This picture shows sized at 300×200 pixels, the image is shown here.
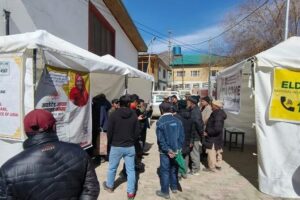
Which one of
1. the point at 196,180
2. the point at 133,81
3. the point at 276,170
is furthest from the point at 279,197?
the point at 133,81

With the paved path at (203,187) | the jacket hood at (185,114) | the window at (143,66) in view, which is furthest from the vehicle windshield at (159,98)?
the jacket hood at (185,114)

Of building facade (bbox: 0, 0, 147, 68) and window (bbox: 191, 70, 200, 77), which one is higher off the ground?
window (bbox: 191, 70, 200, 77)

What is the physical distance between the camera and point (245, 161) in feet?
27.2

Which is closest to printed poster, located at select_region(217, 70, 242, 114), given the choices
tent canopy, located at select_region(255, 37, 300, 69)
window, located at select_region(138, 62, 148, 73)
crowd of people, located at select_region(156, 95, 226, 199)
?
crowd of people, located at select_region(156, 95, 226, 199)

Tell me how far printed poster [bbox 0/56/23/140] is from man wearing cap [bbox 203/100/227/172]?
4237 millimetres

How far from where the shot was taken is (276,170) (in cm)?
545

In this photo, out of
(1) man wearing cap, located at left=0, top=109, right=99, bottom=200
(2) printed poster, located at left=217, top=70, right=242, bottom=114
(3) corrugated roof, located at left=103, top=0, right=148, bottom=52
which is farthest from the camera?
(3) corrugated roof, located at left=103, top=0, right=148, bottom=52

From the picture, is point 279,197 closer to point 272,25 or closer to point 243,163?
point 243,163

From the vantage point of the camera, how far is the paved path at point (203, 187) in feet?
17.5

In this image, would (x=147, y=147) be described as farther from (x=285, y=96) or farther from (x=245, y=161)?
(x=285, y=96)

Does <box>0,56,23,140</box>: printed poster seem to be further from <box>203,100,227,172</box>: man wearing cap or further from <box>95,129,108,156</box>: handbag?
<box>203,100,227,172</box>: man wearing cap

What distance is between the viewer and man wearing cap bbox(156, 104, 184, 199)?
4957 mm

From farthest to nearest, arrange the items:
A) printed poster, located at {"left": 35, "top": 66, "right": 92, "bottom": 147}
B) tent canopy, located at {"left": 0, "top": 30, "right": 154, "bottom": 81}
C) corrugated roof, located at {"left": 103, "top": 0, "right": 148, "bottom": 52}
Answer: corrugated roof, located at {"left": 103, "top": 0, "right": 148, "bottom": 52}, printed poster, located at {"left": 35, "top": 66, "right": 92, "bottom": 147}, tent canopy, located at {"left": 0, "top": 30, "right": 154, "bottom": 81}

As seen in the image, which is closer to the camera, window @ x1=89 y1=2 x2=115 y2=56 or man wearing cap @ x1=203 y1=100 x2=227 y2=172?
man wearing cap @ x1=203 y1=100 x2=227 y2=172
